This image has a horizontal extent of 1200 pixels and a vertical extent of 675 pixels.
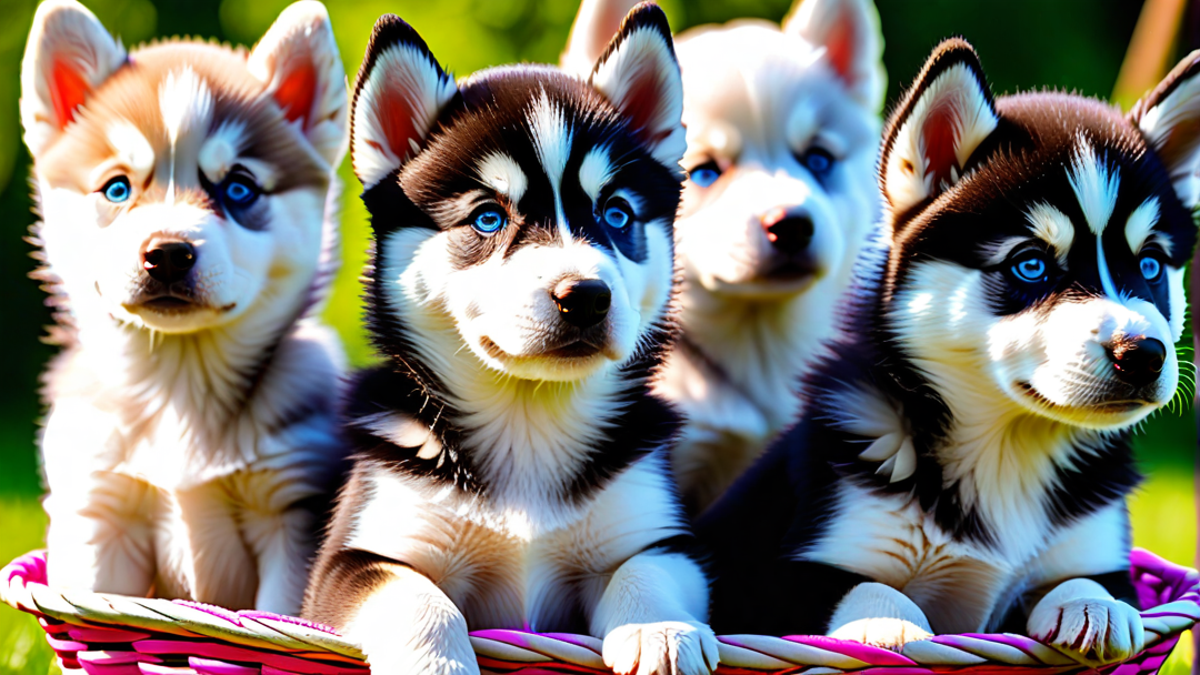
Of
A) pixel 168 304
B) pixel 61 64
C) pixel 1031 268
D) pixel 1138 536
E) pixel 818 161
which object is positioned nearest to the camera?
pixel 1031 268

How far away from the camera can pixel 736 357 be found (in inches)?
133

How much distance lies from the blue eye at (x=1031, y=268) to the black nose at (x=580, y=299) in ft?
2.72

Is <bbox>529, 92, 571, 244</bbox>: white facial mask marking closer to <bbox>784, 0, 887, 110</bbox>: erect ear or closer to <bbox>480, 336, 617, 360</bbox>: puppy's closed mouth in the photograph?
<bbox>480, 336, 617, 360</bbox>: puppy's closed mouth

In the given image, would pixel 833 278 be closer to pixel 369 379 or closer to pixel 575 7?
pixel 369 379

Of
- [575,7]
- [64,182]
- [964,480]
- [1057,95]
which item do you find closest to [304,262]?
[64,182]

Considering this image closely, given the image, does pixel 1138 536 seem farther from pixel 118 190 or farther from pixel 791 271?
pixel 118 190

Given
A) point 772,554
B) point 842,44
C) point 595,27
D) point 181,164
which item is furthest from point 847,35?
point 181,164

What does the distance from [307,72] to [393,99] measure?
578mm

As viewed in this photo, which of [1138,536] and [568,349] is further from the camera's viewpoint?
[1138,536]

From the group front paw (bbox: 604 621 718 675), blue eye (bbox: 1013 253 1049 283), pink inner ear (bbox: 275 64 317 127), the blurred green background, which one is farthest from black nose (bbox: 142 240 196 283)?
the blurred green background

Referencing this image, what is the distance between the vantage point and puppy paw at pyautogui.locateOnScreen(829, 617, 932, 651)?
2031 mm

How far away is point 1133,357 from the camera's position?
204 cm

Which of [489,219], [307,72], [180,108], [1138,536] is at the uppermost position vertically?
[307,72]

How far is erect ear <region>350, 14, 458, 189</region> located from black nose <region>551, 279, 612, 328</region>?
0.56m
